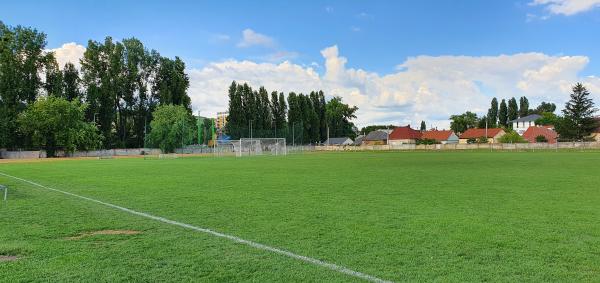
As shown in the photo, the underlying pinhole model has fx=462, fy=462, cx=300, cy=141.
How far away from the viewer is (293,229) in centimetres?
796

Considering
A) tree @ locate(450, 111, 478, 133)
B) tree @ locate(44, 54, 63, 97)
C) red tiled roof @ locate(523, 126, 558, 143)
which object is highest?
tree @ locate(44, 54, 63, 97)

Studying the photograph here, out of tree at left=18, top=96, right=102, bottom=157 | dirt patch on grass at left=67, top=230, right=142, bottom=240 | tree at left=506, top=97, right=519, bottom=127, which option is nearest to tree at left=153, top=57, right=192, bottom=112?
tree at left=18, top=96, right=102, bottom=157

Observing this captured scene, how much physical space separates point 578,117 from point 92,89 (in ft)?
279

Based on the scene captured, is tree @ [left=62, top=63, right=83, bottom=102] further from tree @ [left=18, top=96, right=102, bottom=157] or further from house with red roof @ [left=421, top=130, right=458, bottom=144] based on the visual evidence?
house with red roof @ [left=421, top=130, right=458, bottom=144]

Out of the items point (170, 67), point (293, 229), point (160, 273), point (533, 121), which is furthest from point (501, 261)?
point (533, 121)

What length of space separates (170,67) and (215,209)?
7837 centimetres

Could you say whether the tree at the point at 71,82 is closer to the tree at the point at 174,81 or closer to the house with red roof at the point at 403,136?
the tree at the point at 174,81

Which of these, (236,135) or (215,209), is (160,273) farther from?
(236,135)

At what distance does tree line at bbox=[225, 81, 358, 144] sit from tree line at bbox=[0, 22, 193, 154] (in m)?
11.7

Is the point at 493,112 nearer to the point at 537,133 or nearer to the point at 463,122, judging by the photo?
the point at 463,122

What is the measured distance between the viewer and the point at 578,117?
8488cm

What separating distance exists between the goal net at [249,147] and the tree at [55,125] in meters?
19.0

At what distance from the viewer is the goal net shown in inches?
2490

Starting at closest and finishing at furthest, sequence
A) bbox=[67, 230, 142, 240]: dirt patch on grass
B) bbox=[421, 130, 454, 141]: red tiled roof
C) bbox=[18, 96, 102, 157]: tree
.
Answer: bbox=[67, 230, 142, 240]: dirt patch on grass → bbox=[18, 96, 102, 157]: tree → bbox=[421, 130, 454, 141]: red tiled roof
